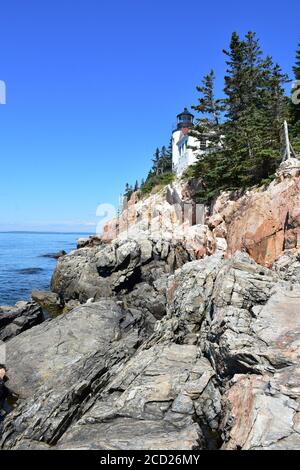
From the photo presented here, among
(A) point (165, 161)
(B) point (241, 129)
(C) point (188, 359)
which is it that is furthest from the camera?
(A) point (165, 161)

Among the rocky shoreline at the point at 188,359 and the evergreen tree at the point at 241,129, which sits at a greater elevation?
the evergreen tree at the point at 241,129

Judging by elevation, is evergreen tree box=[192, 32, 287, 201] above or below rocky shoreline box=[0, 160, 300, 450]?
above

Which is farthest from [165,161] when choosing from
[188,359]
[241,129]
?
[188,359]

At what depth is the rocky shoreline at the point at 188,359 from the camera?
832cm

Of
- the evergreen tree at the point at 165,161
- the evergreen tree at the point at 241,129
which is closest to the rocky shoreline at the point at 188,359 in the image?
the evergreen tree at the point at 241,129

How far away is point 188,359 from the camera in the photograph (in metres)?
12.5

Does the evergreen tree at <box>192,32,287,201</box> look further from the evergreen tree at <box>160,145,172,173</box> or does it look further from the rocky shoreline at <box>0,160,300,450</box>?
the evergreen tree at <box>160,145,172,173</box>

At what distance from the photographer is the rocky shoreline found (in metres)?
A: 8.32

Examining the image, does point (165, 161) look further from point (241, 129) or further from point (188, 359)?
point (188, 359)

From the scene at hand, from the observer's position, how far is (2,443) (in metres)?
10.5

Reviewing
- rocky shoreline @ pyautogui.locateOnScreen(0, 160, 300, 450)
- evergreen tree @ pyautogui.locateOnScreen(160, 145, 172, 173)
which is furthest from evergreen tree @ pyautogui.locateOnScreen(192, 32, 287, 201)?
evergreen tree @ pyautogui.locateOnScreen(160, 145, 172, 173)

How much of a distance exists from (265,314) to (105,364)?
7.26 meters

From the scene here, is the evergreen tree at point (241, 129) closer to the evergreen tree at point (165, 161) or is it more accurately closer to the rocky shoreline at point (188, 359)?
the rocky shoreline at point (188, 359)
